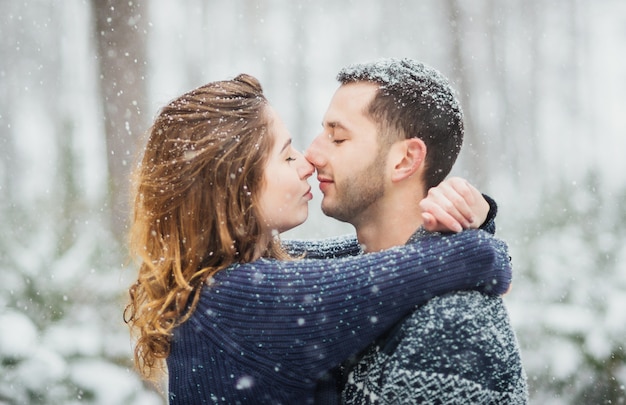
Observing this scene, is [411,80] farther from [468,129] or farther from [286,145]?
[468,129]

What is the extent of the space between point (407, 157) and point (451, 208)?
1.45 feet

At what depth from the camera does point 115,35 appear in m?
4.30

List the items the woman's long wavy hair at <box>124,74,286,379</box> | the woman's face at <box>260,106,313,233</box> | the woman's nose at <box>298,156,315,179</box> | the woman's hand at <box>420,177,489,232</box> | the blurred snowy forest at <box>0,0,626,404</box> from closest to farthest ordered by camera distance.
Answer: the woman's hand at <box>420,177,489,232</box>
the woman's long wavy hair at <box>124,74,286,379</box>
the woman's face at <box>260,106,313,233</box>
the woman's nose at <box>298,156,315,179</box>
the blurred snowy forest at <box>0,0,626,404</box>

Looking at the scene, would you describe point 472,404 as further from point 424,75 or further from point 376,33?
point 376,33

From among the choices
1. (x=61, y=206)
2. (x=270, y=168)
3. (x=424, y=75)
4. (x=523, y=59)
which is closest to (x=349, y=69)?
(x=424, y=75)

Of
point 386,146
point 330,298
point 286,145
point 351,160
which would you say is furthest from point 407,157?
point 330,298

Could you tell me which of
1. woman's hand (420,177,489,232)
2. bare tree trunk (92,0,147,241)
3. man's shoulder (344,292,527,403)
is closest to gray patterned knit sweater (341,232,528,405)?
man's shoulder (344,292,527,403)

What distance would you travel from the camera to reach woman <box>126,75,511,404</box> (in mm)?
1978

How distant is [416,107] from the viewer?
250 centimetres

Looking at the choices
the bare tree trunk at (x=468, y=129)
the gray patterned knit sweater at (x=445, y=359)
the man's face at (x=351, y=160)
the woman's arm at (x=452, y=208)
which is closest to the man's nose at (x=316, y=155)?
the man's face at (x=351, y=160)

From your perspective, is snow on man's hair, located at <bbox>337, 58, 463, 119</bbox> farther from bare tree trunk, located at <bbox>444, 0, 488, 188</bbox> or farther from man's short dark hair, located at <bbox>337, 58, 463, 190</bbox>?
bare tree trunk, located at <bbox>444, 0, 488, 188</bbox>

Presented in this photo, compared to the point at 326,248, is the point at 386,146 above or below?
above

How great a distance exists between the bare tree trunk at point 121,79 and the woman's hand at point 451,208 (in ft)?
8.31

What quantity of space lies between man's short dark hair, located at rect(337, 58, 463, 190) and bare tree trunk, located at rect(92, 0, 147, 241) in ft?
7.03
